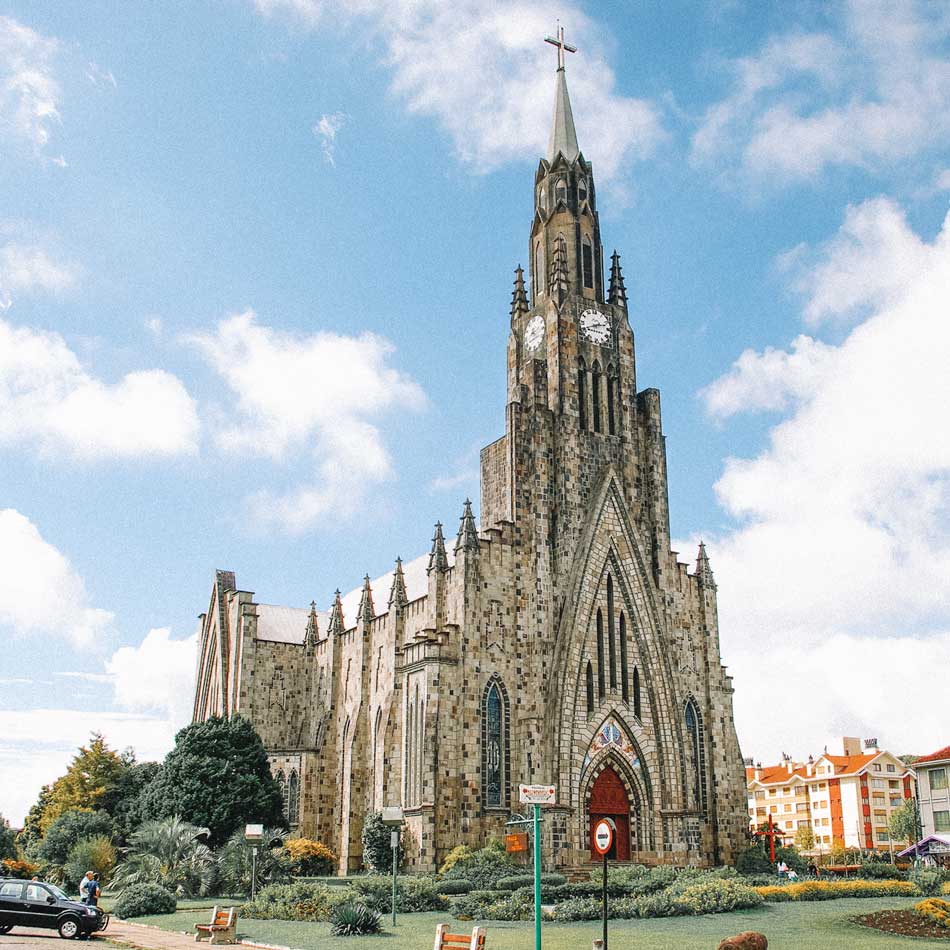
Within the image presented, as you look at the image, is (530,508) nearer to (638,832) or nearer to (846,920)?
(638,832)

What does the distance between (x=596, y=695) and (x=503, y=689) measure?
461 cm

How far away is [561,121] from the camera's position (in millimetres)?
61188

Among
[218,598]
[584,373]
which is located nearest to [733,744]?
[584,373]

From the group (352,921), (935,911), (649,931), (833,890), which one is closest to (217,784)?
(352,921)

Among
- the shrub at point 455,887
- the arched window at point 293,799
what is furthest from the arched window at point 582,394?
the arched window at point 293,799

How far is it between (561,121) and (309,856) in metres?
42.0

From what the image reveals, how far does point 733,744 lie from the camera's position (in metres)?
54.2

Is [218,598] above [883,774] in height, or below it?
above

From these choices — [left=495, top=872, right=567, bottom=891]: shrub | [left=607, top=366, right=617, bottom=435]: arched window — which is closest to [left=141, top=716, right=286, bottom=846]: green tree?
[left=495, top=872, right=567, bottom=891]: shrub

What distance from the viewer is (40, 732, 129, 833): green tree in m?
66.1

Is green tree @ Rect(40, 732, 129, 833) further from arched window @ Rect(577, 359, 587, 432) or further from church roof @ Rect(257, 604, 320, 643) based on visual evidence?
arched window @ Rect(577, 359, 587, 432)

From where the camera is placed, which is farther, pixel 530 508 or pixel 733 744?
pixel 733 744

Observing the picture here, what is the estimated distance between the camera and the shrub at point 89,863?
4556cm

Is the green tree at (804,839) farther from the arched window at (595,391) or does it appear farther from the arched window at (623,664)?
the arched window at (595,391)
